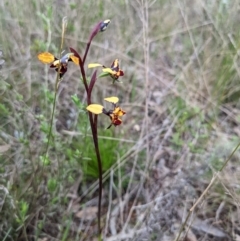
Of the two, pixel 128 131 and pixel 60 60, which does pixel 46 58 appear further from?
pixel 128 131

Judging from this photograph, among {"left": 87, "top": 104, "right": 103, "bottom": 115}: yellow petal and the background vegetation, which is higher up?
{"left": 87, "top": 104, "right": 103, "bottom": 115}: yellow petal

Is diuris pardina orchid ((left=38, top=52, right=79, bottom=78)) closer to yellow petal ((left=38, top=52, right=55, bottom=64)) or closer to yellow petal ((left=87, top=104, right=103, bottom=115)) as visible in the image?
yellow petal ((left=38, top=52, right=55, bottom=64))

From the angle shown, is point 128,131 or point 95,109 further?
point 128,131

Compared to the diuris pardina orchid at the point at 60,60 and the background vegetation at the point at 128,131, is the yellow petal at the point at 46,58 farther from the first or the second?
the background vegetation at the point at 128,131

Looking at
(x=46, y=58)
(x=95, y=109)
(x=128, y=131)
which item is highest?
(x=46, y=58)

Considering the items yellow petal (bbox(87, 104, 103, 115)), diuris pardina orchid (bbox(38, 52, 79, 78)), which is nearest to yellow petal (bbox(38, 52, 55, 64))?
diuris pardina orchid (bbox(38, 52, 79, 78))

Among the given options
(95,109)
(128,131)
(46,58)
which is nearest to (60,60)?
(46,58)

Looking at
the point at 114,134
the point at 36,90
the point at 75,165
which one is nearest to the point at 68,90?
the point at 36,90

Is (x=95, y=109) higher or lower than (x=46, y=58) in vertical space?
lower

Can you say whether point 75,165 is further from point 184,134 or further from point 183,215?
point 184,134
